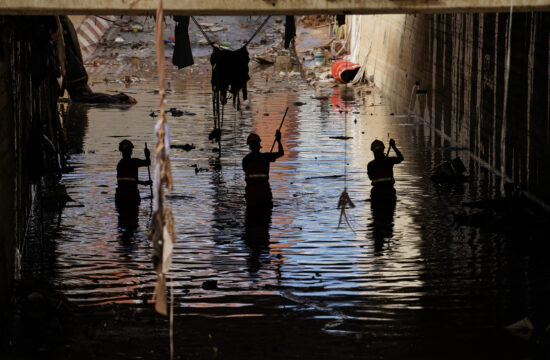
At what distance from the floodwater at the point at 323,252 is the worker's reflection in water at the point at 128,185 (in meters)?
0.17

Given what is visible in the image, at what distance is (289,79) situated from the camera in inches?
1340

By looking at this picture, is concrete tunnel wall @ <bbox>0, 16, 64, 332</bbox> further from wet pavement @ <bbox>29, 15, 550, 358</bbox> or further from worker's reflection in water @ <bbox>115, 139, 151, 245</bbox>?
worker's reflection in water @ <bbox>115, 139, 151, 245</bbox>

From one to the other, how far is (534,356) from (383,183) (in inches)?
235

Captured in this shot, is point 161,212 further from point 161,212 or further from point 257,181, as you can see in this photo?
point 257,181

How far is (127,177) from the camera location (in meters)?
13.4

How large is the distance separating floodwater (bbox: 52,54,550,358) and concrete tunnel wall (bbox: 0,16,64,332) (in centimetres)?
66

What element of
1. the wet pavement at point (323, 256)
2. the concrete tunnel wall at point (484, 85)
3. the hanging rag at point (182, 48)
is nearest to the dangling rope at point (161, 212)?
the wet pavement at point (323, 256)

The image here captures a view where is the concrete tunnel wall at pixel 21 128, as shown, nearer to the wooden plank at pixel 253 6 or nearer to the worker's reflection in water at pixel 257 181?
the wooden plank at pixel 253 6

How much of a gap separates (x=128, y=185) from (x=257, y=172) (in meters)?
1.86

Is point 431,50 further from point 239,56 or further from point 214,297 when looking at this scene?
point 214,297

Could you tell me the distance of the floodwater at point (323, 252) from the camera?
28.3 ft

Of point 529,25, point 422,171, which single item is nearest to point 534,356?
point 529,25

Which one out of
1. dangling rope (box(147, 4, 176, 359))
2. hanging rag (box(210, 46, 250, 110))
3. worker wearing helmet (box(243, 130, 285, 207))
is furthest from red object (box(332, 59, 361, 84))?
dangling rope (box(147, 4, 176, 359))

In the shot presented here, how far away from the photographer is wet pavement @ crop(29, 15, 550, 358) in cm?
831
